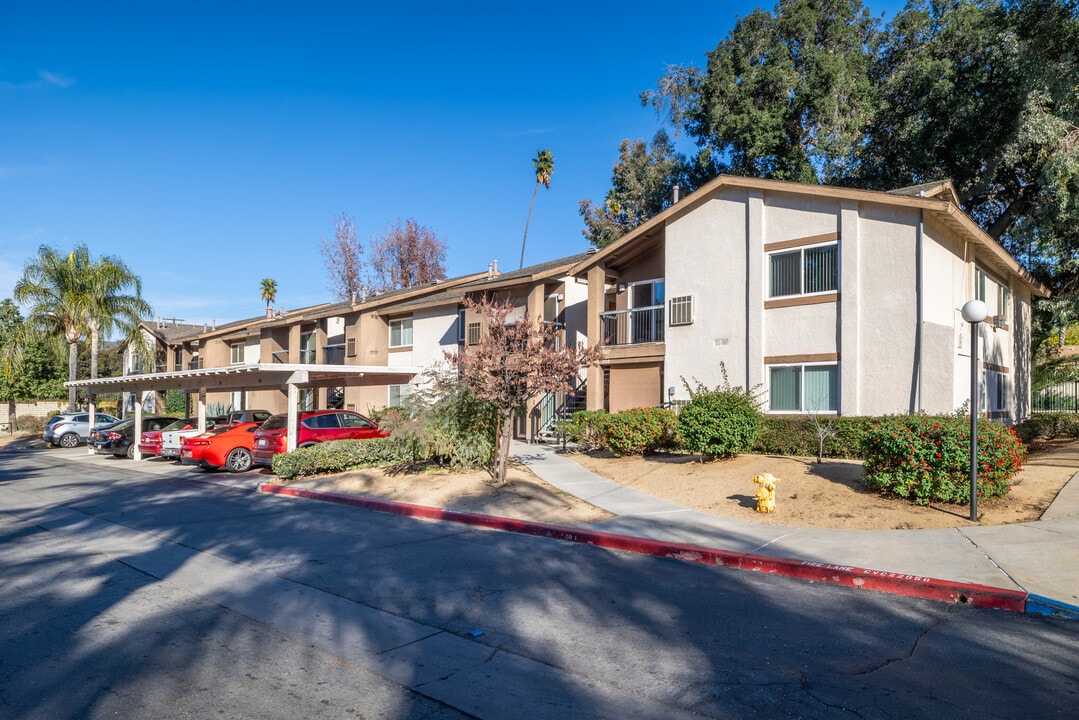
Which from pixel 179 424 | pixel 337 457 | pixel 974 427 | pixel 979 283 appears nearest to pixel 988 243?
pixel 979 283

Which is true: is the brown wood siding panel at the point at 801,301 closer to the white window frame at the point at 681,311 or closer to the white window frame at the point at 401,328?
the white window frame at the point at 681,311

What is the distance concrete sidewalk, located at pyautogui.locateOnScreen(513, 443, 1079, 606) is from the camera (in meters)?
7.44

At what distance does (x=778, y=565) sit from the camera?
8.41 meters

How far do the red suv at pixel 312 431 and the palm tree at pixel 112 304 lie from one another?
70.8 ft

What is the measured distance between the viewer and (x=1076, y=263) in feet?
79.6

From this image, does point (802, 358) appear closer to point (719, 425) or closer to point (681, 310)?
point (681, 310)

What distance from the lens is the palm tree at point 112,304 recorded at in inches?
A: 1463

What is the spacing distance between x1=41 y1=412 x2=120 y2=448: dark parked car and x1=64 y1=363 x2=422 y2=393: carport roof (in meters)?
3.47

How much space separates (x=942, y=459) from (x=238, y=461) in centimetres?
1800

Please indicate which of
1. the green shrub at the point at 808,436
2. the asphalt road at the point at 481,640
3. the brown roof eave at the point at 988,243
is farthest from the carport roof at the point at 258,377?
the brown roof eave at the point at 988,243

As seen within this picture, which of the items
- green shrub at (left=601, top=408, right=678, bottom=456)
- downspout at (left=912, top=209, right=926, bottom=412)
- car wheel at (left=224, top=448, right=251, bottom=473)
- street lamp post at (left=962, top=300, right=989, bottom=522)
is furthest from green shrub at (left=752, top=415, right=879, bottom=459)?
car wheel at (left=224, top=448, right=251, bottom=473)

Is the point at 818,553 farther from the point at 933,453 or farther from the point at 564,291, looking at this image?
the point at 564,291

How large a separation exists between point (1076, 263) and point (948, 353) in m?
12.9

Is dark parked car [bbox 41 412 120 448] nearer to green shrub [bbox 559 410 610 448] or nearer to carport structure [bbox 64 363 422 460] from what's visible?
carport structure [bbox 64 363 422 460]
